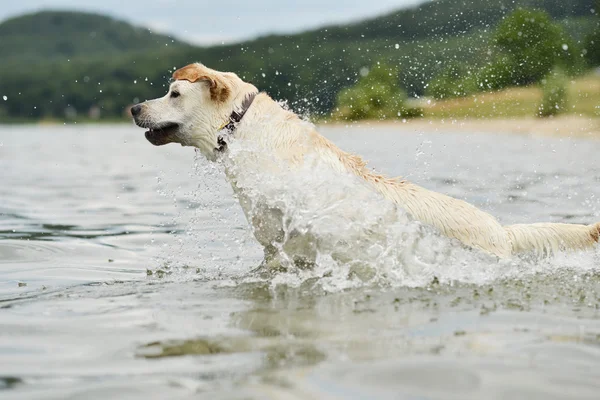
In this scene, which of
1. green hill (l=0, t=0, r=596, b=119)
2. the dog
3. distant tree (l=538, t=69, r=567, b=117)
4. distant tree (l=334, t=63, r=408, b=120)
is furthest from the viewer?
distant tree (l=334, t=63, r=408, b=120)

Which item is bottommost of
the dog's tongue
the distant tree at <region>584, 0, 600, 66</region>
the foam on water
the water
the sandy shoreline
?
the water

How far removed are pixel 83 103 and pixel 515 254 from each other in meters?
135

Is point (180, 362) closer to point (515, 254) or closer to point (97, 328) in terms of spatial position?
point (97, 328)

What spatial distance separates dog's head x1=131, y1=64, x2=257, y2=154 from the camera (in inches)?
258

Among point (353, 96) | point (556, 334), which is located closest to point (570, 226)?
point (556, 334)

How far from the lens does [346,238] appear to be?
6070 mm

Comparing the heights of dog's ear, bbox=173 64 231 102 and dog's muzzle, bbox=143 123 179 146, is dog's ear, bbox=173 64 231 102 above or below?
above

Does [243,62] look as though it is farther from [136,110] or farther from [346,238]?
[346,238]

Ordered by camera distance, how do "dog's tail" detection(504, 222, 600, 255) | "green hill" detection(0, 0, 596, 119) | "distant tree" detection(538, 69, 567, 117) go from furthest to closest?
"distant tree" detection(538, 69, 567, 117) → "green hill" detection(0, 0, 596, 119) → "dog's tail" detection(504, 222, 600, 255)

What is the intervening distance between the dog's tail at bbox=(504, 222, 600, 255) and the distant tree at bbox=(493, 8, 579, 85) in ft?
34.3

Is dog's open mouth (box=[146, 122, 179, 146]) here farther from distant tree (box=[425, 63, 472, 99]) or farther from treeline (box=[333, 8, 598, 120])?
distant tree (box=[425, 63, 472, 99])

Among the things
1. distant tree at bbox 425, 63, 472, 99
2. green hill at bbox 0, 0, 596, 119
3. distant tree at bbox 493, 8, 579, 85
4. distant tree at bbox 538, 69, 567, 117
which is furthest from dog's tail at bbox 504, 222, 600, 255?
distant tree at bbox 538, 69, 567, 117

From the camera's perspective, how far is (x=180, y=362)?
4012mm

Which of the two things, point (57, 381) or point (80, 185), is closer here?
point (57, 381)
